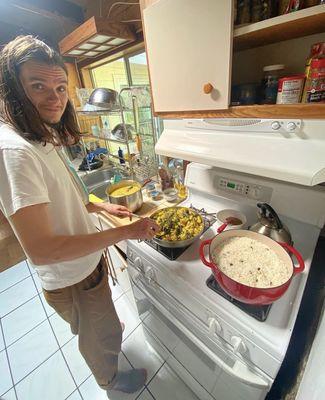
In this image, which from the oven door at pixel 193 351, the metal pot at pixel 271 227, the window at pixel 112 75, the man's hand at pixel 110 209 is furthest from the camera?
the window at pixel 112 75

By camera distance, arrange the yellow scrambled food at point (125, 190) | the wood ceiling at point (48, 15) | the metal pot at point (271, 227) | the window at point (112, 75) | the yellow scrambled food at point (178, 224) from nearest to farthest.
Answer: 1. the metal pot at point (271, 227)
2. the yellow scrambled food at point (178, 224)
3. the yellow scrambled food at point (125, 190)
4. the wood ceiling at point (48, 15)
5. the window at point (112, 75)

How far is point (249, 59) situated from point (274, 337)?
1.08 m

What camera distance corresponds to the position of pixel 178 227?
3.01 feet

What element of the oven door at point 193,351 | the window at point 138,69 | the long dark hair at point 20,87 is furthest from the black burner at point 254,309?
the window at point 138,69

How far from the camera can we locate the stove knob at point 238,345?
58cm

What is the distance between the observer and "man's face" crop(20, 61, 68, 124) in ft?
1.92

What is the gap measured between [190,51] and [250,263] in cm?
79

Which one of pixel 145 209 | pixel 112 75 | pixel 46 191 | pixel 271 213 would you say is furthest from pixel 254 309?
pixel 112 75

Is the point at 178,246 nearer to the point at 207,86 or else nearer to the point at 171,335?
the point at 171,335

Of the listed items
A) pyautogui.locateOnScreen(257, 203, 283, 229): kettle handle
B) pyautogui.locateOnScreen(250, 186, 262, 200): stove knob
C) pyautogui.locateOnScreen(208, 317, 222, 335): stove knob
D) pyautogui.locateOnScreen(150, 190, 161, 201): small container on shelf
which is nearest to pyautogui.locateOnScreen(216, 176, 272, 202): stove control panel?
pyautogui.locateOnScreen(250, 186, 262, 200): stove knob

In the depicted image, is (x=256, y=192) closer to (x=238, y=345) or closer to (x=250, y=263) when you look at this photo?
(x=250, y=263)

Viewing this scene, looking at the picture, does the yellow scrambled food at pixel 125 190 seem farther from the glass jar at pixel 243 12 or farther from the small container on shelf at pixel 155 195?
the glass jar at pixel 243 12

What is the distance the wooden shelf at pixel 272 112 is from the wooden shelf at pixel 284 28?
0.21m

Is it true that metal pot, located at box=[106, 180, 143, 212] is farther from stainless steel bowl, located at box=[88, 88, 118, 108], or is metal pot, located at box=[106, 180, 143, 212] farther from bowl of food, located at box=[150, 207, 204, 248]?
stainless steel bowl, located at box=[88, 88, 118, 108]
